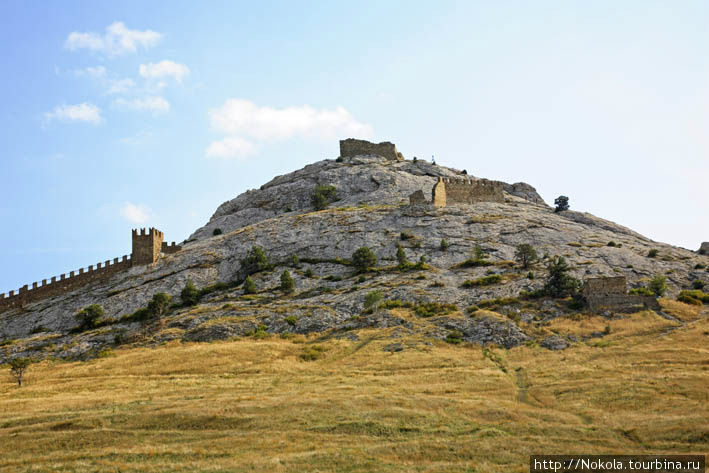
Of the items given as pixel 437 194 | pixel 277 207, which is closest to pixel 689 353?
pixel 437 194

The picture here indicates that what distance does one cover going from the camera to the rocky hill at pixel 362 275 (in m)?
61.2

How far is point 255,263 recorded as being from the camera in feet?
260

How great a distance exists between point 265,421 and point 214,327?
3042 centimetres

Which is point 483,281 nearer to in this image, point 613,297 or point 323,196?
point 613,297

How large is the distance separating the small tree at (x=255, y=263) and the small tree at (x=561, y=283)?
35478mm

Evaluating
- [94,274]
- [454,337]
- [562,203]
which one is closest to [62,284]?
[94,274]

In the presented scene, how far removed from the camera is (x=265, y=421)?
32469 millimetres

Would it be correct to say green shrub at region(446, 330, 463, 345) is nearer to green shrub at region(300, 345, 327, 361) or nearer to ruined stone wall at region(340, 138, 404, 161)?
green shrub at region(300, 345, 327, 361)

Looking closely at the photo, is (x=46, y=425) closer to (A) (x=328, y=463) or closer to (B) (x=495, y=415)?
(A) (x=328, y=463)

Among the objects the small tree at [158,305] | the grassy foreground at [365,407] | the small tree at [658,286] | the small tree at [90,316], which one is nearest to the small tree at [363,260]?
the grassy foreground at [365,407]

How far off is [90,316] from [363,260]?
3284cm

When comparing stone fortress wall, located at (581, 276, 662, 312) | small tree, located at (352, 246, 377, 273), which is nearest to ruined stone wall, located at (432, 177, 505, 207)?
small tree, located at (352, 246, 377, 273)

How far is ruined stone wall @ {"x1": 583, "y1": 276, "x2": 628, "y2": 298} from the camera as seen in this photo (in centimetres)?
6144

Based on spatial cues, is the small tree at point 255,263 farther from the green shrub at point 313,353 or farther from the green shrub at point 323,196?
the green shrub at point 313,353
